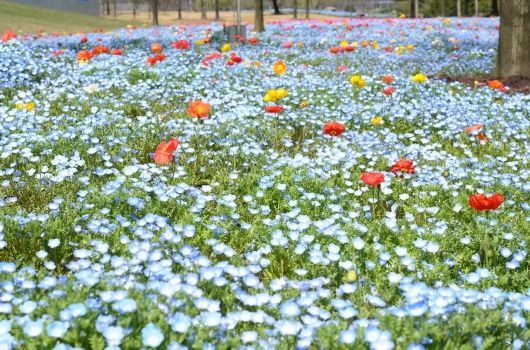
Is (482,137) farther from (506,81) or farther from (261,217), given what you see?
(506,81)

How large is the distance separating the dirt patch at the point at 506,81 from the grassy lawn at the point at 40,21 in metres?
22.2

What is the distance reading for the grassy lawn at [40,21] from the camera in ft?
93.4

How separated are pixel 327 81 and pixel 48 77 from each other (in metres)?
4.12

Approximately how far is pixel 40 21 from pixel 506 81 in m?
29.2

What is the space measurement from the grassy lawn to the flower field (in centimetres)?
2234

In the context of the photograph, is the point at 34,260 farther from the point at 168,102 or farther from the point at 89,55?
the point at 89,55

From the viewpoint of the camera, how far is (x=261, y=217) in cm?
393

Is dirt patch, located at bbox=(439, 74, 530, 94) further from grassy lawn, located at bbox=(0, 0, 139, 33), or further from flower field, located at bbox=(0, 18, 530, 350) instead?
grassy lawn, located at bbox=(0, 0, 139, 33)

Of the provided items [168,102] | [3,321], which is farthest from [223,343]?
[168,102]

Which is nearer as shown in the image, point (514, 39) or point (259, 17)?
point (514, 39)

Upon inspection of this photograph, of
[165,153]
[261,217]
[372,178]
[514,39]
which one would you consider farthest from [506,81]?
[165,153]

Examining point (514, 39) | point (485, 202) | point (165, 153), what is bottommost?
point (485, 202)

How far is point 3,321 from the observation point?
2188 mm

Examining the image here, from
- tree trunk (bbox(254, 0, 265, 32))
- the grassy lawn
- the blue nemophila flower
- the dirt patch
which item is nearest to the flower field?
the blue nemophila flower
